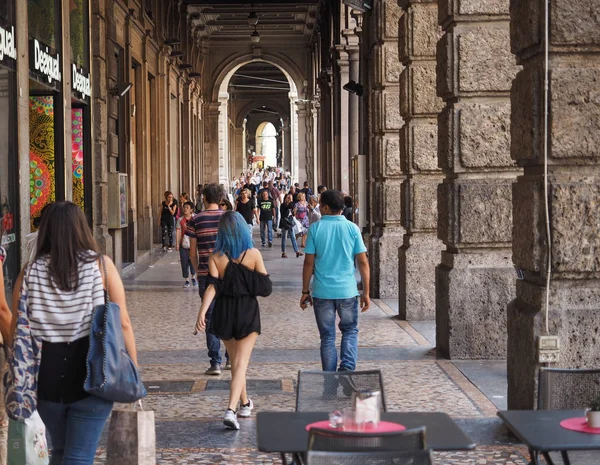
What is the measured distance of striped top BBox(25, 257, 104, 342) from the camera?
13.5 feet

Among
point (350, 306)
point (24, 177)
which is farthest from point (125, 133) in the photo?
point (350, 306)

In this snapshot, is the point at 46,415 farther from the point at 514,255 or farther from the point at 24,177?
the point at 24,177

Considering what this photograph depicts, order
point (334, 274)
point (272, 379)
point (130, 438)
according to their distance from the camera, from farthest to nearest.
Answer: point (272, 379) < point (334, 274) < point (130, 438)

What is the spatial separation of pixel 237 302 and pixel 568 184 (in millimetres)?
2134

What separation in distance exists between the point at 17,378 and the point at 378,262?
425 inches

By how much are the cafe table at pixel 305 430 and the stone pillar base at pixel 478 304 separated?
16.4 feet

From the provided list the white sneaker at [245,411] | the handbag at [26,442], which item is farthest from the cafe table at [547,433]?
the white sneaker at [245,411]

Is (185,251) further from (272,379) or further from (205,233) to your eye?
(272,379)

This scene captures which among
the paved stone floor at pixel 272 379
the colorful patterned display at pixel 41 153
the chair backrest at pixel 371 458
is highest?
the colorful patterned display at pixel 41 153

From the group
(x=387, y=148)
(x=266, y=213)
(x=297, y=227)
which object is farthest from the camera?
(x=266, y=213)

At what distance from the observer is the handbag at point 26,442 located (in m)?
4.64

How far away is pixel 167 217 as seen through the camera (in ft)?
83.5

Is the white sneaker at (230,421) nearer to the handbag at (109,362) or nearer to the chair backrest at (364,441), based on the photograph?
the handbag at (109,362)

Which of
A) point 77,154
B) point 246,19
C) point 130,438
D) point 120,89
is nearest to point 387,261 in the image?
point 77,154
